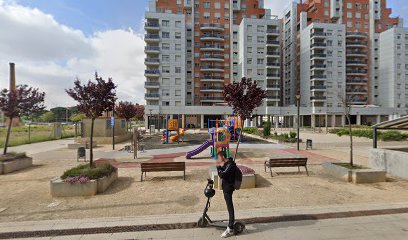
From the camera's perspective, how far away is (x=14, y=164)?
10.8 metres

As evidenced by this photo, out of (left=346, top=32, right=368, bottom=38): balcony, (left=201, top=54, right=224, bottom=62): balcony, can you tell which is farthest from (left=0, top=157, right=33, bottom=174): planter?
(left=346, top=32, right=368, bottom=38): balcony

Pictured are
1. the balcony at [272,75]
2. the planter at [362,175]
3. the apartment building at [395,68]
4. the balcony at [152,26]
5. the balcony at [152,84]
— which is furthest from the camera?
the apartment building at [395,68]

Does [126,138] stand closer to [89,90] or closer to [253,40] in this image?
[89,90]

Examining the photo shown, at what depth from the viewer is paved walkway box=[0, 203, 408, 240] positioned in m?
4.66

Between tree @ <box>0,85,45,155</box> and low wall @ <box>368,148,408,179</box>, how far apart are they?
59.6 ft

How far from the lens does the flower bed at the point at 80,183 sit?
709 cm

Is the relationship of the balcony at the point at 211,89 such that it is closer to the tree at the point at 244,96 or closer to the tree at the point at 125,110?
the tree at the point at 125,110

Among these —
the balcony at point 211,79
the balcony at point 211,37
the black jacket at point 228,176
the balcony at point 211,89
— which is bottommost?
the black jacket at point 228,176

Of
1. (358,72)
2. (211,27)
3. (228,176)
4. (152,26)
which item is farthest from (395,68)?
(228,176)

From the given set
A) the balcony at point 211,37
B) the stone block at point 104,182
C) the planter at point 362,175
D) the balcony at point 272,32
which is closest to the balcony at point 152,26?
the balcony at point 211,37

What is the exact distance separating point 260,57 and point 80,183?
192 feet

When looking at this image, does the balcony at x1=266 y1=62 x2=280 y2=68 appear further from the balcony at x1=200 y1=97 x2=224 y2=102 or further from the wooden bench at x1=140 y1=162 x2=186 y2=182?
the wooden bench at x1=140 y1=162 x2=186 y2=182

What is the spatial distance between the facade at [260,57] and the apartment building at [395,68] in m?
0.96

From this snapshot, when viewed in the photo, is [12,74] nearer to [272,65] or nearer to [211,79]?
[211,79]
